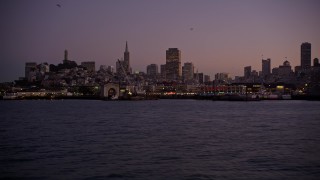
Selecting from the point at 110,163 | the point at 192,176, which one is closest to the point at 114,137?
the point at 110,163

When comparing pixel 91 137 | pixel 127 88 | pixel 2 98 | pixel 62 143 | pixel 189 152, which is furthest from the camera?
pixel 127 88

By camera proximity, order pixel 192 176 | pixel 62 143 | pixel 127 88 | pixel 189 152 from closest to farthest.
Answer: pixel 192 176, pixel 189 152, pixel 62 143, pixel 127 88

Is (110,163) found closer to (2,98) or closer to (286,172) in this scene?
(286,172)

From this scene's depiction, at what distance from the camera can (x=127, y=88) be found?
198 meters

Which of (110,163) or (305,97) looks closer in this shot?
(110,163)

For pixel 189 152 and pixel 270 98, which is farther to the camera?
pixel 270 98

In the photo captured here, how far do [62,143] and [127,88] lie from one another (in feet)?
566

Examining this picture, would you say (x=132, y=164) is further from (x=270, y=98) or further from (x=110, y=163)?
(x=270, y=98)

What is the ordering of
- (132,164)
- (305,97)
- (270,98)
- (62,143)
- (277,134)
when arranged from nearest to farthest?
1. (132,164)
2. (62,143)
3. (277,134)
4. (305,97)
5. (270,98)

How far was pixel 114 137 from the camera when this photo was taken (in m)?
28.7

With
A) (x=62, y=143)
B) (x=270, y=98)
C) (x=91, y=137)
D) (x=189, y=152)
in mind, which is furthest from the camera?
(x=270, y=98)

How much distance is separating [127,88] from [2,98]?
49.9 m

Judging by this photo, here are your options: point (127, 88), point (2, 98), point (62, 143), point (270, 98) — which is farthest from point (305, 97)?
point (62, 143)

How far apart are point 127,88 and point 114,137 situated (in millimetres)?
169197
